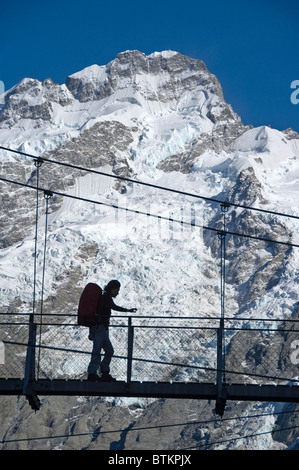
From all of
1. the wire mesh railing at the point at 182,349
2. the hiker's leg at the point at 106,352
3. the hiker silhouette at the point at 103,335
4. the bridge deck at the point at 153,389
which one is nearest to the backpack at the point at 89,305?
the hiker silhouette at the point at 103,335

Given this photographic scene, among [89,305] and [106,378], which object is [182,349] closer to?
[106,378]

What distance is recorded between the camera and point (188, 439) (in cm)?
13162

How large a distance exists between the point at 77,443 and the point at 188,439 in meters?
13.8

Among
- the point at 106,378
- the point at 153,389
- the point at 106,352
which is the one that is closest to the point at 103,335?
the point at 106,352

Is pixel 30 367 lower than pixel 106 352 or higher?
lower

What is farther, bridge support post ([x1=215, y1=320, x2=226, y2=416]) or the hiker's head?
the hiker's head

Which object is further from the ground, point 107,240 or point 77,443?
point 107,240

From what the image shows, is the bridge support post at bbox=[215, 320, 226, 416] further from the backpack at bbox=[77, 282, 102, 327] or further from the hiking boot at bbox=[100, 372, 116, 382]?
the backpack at bbox=[77, 282, 102, 327]

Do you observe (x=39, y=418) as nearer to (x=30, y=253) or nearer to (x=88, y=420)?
(x=88, y=420)

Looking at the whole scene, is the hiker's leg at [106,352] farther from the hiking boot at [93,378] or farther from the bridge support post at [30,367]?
the bridge support post at [30,367]

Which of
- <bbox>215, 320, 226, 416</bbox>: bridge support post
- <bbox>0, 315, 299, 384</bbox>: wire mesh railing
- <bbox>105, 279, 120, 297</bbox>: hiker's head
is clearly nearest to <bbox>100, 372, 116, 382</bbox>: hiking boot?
<bbox>105, 279, 120, 297</bbox>: hiker's head

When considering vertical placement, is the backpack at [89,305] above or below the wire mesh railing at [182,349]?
above

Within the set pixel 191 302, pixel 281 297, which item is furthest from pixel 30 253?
pixel 281 297
